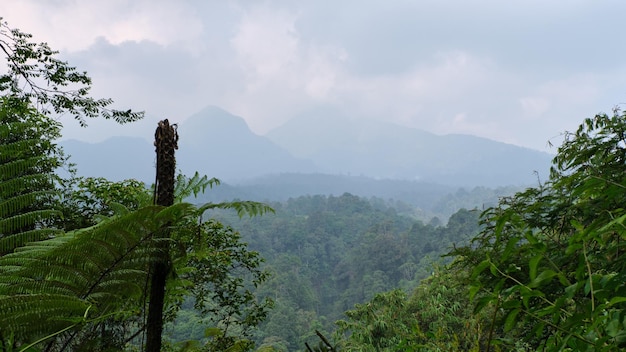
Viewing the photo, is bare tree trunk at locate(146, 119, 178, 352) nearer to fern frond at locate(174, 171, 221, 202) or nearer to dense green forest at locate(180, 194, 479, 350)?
fern frond at locate(174, 171, 221, 202)

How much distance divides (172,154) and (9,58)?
2.57 metres

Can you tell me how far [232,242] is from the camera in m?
5.62

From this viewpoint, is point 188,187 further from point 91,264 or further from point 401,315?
point 401,315

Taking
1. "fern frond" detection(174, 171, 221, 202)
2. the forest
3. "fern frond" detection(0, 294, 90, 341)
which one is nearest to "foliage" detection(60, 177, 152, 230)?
the forest

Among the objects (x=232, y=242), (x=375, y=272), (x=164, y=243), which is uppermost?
(x=164, y=243)

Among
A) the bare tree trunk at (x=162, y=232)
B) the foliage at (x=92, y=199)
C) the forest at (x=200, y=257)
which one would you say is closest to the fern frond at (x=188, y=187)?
the forest at (x=200, y=257)

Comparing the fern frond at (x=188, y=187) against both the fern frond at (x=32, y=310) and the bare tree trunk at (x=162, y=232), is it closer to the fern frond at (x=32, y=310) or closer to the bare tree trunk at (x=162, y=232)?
the bare tree trunk at (x=162, y=232)

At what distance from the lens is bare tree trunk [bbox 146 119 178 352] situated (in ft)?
8.04

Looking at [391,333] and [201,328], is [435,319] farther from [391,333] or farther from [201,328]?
[201,328]

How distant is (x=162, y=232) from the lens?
2510 mm

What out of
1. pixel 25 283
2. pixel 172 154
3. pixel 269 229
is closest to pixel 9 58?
pixel 172 154

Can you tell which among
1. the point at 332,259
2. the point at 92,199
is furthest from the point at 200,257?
the point at 332,259

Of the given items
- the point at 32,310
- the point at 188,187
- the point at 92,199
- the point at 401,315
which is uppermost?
the point at 188,187

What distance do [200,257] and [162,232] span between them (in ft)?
1.05
